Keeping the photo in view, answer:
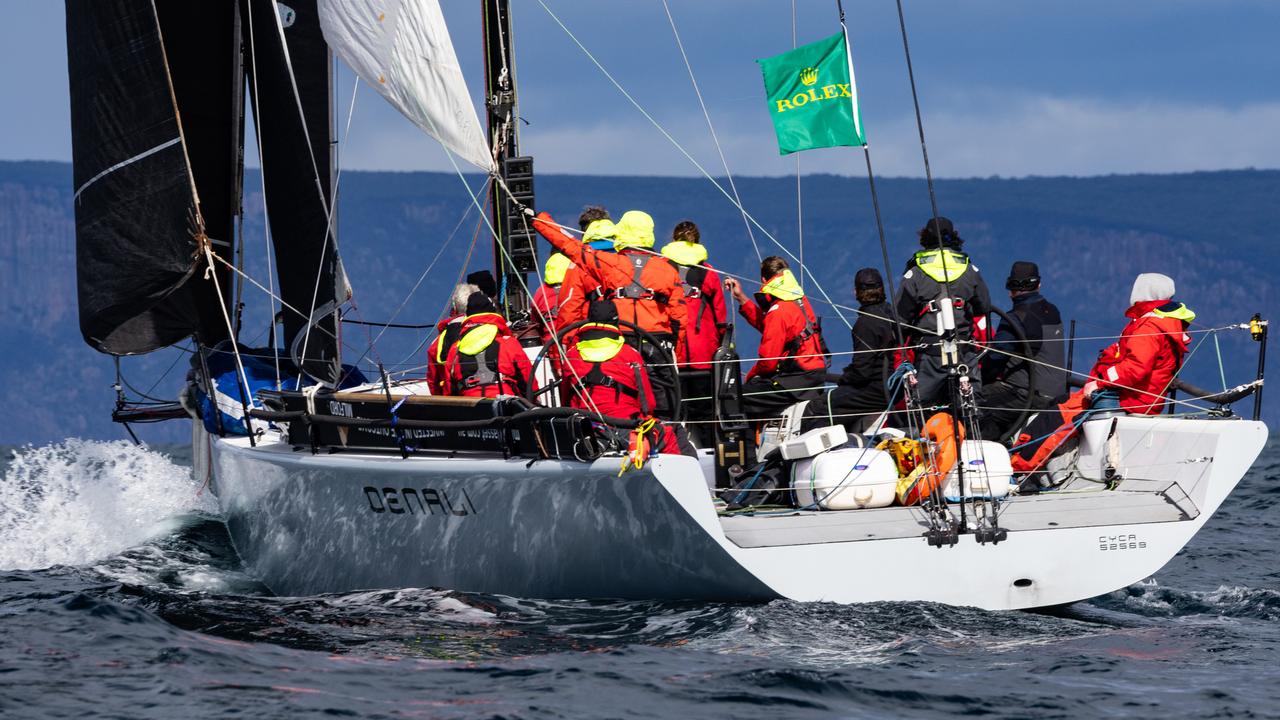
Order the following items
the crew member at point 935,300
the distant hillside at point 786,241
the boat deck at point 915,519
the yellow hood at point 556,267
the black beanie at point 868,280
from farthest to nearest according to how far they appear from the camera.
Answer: the distant hillside at point 786,241 → the yellow hood at point 556,267 → the black beanie at point 868,280 → the crew member at point 935,300 → the boat deck at point 915,519

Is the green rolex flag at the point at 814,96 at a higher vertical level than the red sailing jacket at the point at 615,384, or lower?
higher

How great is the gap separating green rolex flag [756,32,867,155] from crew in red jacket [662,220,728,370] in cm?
72

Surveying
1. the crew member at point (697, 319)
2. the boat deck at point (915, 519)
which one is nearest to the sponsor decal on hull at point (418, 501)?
the boat deck at point (915, 519)

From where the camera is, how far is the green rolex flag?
299 inches

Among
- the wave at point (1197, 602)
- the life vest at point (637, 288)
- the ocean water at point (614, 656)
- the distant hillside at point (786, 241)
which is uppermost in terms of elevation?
the distant hillside at point (786, 241)

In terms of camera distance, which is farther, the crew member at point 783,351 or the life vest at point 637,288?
the crew member at point 783,351

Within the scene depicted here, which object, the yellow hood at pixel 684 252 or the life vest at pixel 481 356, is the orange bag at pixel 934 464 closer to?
the yellow hood at pixel 684 252

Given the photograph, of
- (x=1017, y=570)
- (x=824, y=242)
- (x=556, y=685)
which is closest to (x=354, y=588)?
(x=556, y=685)

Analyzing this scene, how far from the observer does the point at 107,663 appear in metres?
5.67

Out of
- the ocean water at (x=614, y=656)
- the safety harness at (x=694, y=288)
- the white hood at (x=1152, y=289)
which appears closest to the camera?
the ocean water at (x=614, y=656)

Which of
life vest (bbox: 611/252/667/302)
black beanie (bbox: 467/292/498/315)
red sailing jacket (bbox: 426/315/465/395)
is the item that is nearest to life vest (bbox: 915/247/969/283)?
life vest (bbox: 611/252/667/302)

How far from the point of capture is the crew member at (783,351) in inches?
306

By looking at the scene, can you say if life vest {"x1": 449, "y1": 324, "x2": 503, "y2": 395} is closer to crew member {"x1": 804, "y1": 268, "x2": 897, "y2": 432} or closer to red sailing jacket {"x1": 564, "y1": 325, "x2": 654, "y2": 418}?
red sailing jacket {"x1": 564, "y1": 325, "x2": 654, "y2": 418}

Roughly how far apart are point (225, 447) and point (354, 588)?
5.03 feet
